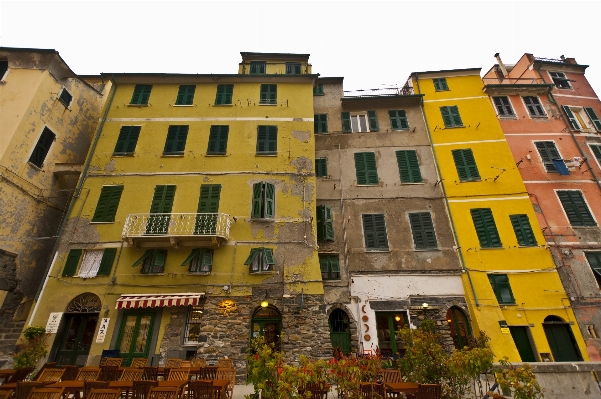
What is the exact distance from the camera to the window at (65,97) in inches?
585

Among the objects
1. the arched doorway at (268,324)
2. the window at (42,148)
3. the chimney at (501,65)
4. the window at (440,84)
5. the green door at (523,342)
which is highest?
the chimney at (501,65)

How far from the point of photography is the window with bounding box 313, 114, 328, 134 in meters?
17.2

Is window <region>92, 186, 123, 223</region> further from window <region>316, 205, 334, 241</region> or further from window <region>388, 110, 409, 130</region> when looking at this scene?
window <region>388, 110, 409, 130</region>

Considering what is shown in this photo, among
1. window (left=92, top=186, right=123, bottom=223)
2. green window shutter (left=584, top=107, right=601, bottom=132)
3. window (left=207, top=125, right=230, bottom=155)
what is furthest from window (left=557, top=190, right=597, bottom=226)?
window (left=92, top=186, right=123, bottom=223)

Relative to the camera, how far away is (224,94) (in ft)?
53.9

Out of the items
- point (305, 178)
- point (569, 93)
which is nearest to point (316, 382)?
point (305, 178)

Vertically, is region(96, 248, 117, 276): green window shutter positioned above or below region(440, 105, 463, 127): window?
below

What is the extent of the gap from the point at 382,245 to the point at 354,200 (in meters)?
2.61

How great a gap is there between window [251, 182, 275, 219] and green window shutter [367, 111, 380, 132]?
23.5 ft

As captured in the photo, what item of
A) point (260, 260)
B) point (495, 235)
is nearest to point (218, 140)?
point (260, 260)

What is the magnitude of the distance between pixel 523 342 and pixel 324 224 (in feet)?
30.7

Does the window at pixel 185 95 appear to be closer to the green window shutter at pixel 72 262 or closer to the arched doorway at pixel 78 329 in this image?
the green window shutter at pixel 72 262

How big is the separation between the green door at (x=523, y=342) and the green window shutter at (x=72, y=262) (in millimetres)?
17906

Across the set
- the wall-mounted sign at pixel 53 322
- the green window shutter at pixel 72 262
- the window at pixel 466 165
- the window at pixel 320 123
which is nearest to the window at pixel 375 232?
the window at pixel 466 165
